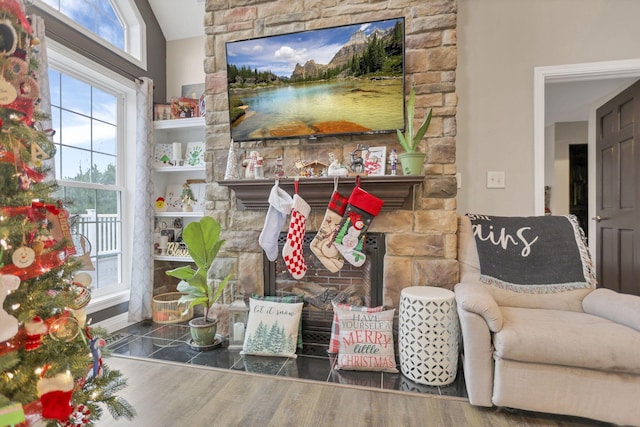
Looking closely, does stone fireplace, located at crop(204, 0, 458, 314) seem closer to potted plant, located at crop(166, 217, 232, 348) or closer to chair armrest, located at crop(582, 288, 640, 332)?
potted plant, located at crop(166, 217, 232, 348)

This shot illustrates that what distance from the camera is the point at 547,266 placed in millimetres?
2074

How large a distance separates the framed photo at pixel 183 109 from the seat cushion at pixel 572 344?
3.06 meters

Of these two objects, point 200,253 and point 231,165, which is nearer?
point 200,253

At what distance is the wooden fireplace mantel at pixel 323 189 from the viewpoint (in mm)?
2199

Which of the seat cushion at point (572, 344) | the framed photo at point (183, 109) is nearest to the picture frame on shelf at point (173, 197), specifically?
the framed photo at point (183, 109)

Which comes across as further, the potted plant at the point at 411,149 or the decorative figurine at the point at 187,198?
the decorative figurine at the point at 187,198

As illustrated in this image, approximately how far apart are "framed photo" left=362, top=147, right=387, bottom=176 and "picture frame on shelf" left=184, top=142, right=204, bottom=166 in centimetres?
166

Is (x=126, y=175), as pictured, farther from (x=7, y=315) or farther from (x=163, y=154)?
(x=7, y=315)

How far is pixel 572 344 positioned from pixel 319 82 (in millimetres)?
2108

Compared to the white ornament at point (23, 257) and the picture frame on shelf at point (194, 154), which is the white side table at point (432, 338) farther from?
the picture frame on shelf at point (194, 154)

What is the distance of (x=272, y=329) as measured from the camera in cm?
229

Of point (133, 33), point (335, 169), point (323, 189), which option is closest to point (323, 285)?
point (323, 189)

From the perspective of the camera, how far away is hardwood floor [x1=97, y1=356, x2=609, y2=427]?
160 centimetres

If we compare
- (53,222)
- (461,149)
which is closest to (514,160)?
(461,149)
